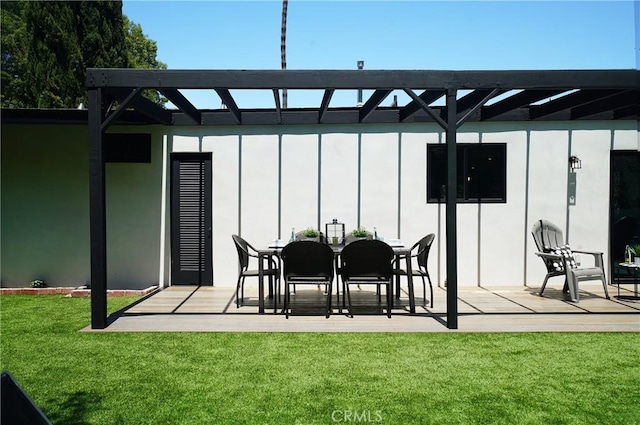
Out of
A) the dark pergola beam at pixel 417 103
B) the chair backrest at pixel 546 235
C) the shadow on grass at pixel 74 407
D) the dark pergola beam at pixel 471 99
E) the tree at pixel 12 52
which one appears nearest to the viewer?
the shadow on grass at pixel 74 407

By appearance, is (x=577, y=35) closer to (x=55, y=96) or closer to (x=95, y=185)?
(x=95, y=185)

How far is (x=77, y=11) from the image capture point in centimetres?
1777

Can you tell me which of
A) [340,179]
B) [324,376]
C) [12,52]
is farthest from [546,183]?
[12,52]

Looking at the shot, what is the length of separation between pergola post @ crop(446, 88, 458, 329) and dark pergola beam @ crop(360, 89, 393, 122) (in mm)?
789

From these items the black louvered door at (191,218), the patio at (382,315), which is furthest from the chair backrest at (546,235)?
the black louvered door at (191,218)

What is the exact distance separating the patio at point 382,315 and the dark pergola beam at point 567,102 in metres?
2.77

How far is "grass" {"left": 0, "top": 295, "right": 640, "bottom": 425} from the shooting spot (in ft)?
11.6

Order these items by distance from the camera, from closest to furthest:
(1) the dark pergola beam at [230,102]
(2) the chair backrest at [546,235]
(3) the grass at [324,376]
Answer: (3) the grass at [324,376] < (1) the dark pergola beam at [230,102] < (2) the chair backrest at [546,235]

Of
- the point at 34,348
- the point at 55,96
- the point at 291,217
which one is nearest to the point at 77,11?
the point at 55,96

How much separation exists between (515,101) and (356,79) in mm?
2862

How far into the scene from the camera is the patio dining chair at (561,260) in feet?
23.6

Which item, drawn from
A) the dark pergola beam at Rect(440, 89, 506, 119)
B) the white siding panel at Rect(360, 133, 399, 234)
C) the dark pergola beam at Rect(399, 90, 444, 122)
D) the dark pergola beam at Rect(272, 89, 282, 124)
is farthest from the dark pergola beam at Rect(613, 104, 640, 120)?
the dark pergola beam at Rect(272, 89, 282, 124)

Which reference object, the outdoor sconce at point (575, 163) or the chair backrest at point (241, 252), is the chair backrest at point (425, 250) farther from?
the outdoor sconce at point (575, 163)

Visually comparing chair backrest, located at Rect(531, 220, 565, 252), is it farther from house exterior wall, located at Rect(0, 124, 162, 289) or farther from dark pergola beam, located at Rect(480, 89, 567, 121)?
house exterior wall, located at Rect(0, 124, 162, 289)
